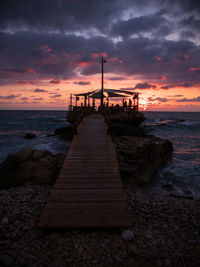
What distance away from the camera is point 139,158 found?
9141 mm

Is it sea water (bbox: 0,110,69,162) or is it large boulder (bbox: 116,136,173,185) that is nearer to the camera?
large boulder (bbox: 116,136,173,185)

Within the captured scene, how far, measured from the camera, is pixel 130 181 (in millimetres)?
8125

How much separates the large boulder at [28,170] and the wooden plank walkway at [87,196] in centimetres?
148

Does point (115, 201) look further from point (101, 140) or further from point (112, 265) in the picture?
point (101, 140)

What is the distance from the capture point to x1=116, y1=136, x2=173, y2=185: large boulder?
8.41 meters

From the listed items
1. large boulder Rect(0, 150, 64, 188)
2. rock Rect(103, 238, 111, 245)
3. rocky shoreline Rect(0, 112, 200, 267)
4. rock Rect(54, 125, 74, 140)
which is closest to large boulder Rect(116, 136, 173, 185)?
rocky shoreline Rect(0, 112, 200, 267)

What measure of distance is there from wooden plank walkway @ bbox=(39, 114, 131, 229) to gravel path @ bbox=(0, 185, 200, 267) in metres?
0.27

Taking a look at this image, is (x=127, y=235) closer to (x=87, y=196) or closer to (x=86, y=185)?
(x=87, y=196)

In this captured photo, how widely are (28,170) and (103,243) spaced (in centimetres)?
546

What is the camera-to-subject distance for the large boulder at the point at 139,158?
8.41 meters

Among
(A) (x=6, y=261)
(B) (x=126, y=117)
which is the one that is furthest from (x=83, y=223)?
(B) (x=126, y=117)

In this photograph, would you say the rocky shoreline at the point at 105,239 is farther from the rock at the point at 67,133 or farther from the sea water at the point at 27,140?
the rock at the point at 67,133

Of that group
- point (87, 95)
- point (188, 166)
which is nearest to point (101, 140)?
point (188, 166)

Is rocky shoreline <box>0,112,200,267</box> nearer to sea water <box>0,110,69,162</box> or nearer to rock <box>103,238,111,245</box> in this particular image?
rock <box>103,238,111,245</box>
